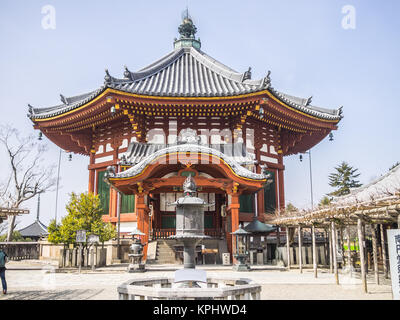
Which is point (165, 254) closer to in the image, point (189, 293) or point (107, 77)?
point (107, 77)

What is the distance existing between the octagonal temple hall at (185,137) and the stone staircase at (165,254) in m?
0.59

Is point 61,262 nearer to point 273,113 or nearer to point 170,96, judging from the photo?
point 170,96

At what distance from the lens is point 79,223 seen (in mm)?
17703

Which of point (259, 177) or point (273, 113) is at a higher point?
point (273, 113)

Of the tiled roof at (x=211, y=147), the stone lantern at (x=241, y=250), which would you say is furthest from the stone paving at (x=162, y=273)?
the tiled roof at (x=211, y=147)

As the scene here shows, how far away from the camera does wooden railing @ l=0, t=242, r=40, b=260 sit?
26109 millimetres

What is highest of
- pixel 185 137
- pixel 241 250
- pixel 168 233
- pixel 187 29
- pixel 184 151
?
pixel 187 29

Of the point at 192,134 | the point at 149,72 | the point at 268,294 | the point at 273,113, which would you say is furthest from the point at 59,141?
the point at 268,294

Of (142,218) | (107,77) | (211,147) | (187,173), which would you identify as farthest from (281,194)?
(107,77)

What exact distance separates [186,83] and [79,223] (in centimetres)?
1125

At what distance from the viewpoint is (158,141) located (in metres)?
22.3

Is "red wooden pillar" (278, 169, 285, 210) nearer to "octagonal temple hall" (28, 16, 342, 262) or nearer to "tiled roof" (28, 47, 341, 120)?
"octagonal temple hall" (28, 16, 342, 262)

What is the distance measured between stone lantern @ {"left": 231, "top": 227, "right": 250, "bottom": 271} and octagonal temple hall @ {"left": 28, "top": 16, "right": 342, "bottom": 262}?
1.12 m
